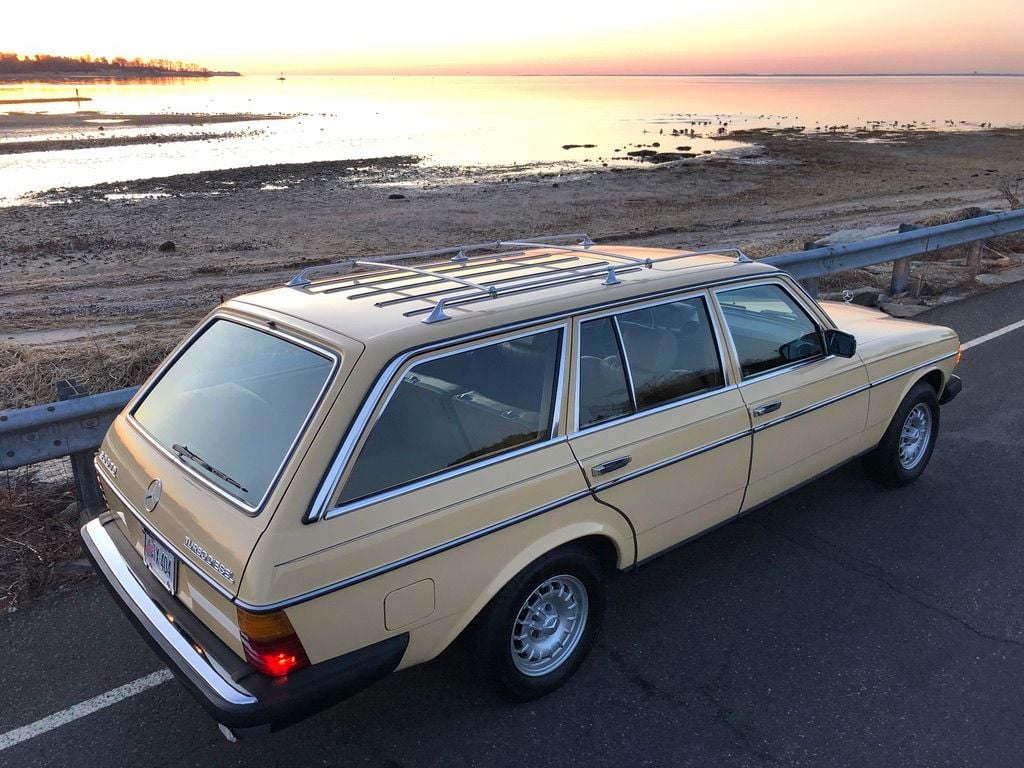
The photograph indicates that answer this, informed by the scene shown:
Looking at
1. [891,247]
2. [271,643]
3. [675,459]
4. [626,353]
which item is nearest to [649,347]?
[626,353]

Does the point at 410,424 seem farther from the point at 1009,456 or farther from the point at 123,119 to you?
the point at 123,119

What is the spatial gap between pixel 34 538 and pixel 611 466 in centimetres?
346

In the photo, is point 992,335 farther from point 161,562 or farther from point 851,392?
point 161,562

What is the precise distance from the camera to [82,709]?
11.2 feet

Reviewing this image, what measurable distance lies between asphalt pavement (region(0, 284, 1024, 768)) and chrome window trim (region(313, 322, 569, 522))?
0.80 m

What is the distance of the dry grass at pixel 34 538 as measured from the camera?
4301mm

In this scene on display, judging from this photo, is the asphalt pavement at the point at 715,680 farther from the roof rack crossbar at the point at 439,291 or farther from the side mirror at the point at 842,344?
the roof rack crossbar at the point at 439,291

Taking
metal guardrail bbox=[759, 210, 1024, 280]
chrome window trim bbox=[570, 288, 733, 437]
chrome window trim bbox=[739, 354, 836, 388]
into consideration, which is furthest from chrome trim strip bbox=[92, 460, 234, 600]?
metal guardrail bbox=[759, 210, 1024, 280]

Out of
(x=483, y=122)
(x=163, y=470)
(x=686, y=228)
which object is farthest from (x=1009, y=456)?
(x=483, y=122)

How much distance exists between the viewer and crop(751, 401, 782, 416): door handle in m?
4.03

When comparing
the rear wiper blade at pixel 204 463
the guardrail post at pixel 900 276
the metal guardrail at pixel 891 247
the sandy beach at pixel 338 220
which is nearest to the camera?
the rear wiper blade at pixel 204 463

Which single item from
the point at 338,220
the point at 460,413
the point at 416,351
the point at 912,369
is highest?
the point at 416,351

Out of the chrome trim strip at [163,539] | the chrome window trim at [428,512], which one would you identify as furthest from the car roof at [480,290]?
the chrome trim strip at [163,539]

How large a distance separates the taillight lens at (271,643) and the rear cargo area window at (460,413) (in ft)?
1.45
